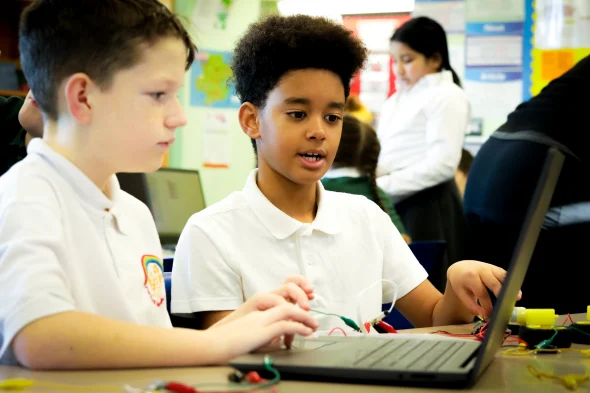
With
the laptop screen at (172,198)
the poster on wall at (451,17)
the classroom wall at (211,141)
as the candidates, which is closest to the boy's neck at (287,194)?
the laptop screen at (172,198)

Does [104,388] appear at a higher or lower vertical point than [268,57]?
lower

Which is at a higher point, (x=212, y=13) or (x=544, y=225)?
(x=212, y=13)

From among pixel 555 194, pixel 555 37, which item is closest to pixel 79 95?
pixel 555 194

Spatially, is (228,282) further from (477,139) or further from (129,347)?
(477,139)

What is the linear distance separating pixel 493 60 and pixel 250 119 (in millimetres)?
3238

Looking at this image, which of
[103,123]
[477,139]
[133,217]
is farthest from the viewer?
[477,139]

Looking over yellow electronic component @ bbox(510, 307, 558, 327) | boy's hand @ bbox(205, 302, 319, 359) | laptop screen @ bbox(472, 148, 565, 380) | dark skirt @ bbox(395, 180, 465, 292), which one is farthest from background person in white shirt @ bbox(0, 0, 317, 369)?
dark skirt @ bbox(395, 180, 465, 292)

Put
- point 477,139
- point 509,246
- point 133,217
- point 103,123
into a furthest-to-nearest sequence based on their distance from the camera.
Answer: point 477,139 < point 509,246 < point 133,217 < point 103,123

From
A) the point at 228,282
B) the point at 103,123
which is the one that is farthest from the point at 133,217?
the point at 228,282

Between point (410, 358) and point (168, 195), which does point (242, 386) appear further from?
point (168, 195)

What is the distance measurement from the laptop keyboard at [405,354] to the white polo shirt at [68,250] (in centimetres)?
31

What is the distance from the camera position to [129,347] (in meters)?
0.80

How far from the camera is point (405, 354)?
2.80ft

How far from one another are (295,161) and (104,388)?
82 centimetres
